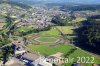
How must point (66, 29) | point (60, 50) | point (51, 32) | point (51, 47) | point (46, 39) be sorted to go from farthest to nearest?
point (66, 29)
point (51, 32)
point (46, 39)
point (51, 47)
point (60, 50)

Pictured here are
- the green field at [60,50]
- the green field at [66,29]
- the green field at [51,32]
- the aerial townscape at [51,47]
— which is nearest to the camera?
the aerial townscape at [51,47]

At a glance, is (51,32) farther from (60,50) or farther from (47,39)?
(60,50)

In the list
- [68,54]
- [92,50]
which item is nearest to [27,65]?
[68,54]

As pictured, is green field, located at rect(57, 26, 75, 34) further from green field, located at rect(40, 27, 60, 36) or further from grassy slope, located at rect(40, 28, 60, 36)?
grassy slope, located at rect(40, 28, 60, 36)

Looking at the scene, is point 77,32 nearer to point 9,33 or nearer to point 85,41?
point 85,41

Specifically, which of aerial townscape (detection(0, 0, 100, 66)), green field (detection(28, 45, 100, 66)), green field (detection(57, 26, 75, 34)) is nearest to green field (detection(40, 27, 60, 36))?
aerial townscape (detection(0, 0, 100, 66))

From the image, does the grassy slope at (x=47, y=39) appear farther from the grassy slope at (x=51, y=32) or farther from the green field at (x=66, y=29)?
the green field at (x=66, y=29)

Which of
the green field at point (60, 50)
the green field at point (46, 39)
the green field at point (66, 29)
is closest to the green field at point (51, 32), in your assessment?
the green field at point (66, 29)

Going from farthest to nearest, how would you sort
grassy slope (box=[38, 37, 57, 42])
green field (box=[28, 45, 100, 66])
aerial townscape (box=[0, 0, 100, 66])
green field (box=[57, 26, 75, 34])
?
1. green field (box=[57, 26, 75, 34])
2. grassy slope (box=[38, 37, 57, 42])
3. green field (box=[28, 45, 100, 66])
4. aerial townscape (box=[0, 0, 100, 66])

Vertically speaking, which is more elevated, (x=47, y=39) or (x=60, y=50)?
(x=60, y=50)

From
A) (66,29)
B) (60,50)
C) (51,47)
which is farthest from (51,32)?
(60,50)

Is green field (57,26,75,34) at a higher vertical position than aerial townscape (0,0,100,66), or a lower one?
lower
